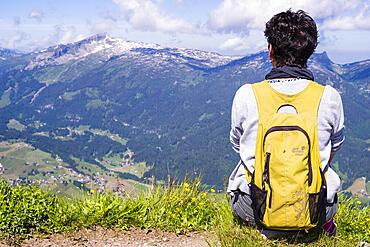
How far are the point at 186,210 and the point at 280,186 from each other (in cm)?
218

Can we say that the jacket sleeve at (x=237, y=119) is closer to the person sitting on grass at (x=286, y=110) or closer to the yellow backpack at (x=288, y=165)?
the person sitting on grass at (x=286, y=110)

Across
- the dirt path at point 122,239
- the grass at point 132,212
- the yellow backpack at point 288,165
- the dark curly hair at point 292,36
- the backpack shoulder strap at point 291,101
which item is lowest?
the dirt path at point 122,239

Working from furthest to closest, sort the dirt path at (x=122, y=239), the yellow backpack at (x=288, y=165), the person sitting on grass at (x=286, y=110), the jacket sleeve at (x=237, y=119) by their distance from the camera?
1. the dirt path at (x=122, y=239)
2. the jacket sleeve at (x=237, y=119)
3. the person sitting on grass at (x=286, y=110)
4. the yellow backpack at (x=288, y=165)

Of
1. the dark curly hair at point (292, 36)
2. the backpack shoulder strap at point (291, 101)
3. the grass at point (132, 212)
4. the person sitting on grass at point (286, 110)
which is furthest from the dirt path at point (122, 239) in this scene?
the dark curly hair at point (292, 36)

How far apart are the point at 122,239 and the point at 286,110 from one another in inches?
96.0

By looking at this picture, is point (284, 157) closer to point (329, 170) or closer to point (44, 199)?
point (329, 170)

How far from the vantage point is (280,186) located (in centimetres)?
380

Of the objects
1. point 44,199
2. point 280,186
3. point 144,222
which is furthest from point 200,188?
point 280,186

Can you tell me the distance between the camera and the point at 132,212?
5566 millimetres

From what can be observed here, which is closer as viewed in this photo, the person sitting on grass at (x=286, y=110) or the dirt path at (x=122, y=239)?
the person sitting on grass at (x=286, y=110)

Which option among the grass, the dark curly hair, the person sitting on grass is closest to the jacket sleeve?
the person sitting on grass

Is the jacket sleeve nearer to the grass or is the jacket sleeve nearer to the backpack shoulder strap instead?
the backpack shoulder strap

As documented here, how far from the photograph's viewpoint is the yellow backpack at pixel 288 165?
12.4 feet

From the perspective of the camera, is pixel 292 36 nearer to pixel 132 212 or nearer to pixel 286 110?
pixel 286 110
